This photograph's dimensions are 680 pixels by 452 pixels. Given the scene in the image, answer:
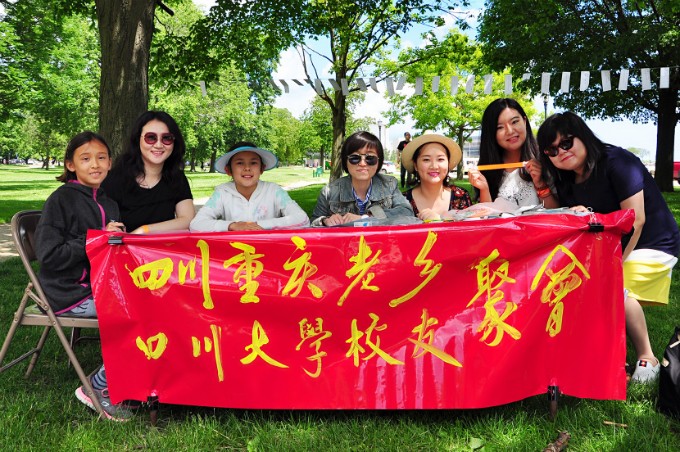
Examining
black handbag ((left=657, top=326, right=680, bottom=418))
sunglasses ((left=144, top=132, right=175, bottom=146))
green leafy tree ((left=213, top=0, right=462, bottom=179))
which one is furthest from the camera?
green leafy tree ((left=213, top=0, right=462, bottom=179))

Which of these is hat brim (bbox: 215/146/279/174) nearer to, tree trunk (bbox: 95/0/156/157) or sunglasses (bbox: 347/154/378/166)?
sunglasses (bbox: 347/154/378/166)

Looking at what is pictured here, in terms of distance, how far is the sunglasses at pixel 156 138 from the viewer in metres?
3.61

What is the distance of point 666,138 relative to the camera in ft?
63.6

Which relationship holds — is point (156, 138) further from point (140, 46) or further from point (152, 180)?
point (140, 46)

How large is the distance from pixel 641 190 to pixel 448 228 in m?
1.29

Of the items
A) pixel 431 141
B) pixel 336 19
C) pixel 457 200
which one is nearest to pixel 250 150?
pixel 431 141

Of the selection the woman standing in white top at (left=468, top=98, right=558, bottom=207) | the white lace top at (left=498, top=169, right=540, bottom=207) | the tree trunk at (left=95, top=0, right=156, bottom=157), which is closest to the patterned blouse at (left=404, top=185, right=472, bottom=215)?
the woman standing in white top at (left=468, top=98, right=558, bottom=207)

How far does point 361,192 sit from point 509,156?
1094 mm

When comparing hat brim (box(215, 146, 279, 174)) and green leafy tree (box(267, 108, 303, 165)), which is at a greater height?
green leafy tree (box(267, 108, 303, 165))

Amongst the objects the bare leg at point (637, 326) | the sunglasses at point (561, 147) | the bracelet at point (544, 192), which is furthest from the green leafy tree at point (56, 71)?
the bare leg at point (637, 326)

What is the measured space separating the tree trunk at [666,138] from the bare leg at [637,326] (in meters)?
18.1

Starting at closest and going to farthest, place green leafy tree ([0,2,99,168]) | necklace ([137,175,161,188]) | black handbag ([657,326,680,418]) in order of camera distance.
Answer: black handbag ([657,326,680,418])
necklace ([137,175,161,188])
green leafy tree ([0,2,99,168])

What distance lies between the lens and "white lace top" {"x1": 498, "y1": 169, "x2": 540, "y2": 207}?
3797 mm

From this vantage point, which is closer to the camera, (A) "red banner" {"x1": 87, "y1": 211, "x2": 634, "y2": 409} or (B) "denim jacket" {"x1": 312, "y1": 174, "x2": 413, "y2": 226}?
(A) "red banner" {"x1": 87, "y1": 211, "x2": 634, "y2": 409}
